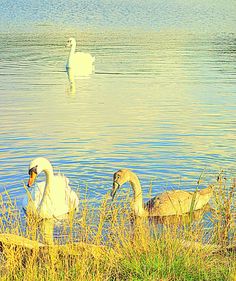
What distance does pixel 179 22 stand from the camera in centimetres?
4259

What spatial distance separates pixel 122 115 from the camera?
664 inches

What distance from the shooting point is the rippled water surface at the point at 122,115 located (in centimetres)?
1209

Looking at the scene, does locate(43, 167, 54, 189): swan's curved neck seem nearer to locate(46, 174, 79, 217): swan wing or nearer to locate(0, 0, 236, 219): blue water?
locate(46, 174, 79, 217): swan wing

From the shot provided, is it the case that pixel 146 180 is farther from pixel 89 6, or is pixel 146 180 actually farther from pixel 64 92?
pixel 89 6

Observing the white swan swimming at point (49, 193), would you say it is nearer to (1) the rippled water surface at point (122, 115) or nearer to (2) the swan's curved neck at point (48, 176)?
(2) the swan's curved neck at point (48, 176)

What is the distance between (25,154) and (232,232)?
6349 mm

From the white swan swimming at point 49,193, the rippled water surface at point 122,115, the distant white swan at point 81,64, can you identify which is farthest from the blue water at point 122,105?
the distant white swan at point 81,64

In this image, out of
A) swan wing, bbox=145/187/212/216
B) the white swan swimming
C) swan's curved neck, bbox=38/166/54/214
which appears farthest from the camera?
swan's curved neck, bbox=38/166/54/214

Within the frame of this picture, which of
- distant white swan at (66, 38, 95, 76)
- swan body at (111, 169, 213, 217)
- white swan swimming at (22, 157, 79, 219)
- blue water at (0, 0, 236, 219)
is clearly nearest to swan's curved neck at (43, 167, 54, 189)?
white swan swimming at (22, 157, 79, 219)

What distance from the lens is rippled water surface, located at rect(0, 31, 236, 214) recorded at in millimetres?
12086

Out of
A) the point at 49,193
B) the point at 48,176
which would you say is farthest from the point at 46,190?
the point at 48,176

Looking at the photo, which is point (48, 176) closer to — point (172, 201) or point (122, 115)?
point (172, 201)

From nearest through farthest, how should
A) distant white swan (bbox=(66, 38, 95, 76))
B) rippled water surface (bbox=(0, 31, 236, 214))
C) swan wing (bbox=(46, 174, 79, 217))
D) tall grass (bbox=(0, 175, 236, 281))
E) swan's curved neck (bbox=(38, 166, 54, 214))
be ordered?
tall grass (bbox=(0, 175, 236, 281)) → swan's curved neck (bbox=(38, 166, 54, 214)) → swan wing (bbox=(46, 174, 79, 217)) → rippled water surface (bbox=(0, 31, 236, 214)) → distant white swan (bbox=(66, 38, 95, 76))

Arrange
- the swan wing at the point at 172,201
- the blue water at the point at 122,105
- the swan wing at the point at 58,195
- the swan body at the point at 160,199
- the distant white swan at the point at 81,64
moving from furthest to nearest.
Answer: the distant white swan at the point at 81,64 < the blue water at the point at 122,105 < the swan wing at the point at 58,195 < the swan wing at the point at 172,201 < the swan body at the point at 160,199
